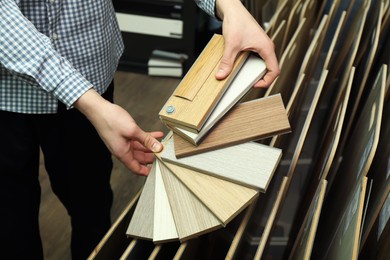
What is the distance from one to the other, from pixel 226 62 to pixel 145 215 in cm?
35

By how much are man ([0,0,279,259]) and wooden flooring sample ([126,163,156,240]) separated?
3.1 inches

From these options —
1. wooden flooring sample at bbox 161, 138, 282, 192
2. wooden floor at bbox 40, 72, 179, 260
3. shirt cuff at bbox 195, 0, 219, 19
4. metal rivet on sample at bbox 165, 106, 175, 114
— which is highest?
shirt cuff at bbox 195, 0, 219, 19

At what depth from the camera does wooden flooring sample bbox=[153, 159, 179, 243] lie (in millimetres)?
705

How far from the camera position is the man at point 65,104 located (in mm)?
797

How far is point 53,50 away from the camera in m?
0.81

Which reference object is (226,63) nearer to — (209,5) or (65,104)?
(209,5)

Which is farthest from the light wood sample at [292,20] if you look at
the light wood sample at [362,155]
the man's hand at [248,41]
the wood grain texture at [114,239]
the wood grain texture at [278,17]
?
the wood grain texture at [114,239]

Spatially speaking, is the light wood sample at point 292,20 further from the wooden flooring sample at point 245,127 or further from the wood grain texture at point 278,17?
the wooden flooring sample at point 245,127

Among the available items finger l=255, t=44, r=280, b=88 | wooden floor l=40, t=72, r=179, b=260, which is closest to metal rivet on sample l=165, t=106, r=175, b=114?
finger l=255, t=44, r=280, b=88

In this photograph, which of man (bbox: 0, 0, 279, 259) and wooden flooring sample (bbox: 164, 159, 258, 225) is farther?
man (bbox: 0, 0, 279, 259)

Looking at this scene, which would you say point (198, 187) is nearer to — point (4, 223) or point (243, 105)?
point (243, 105)

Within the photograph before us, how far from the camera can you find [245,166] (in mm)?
741

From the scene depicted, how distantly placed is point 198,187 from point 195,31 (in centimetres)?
178

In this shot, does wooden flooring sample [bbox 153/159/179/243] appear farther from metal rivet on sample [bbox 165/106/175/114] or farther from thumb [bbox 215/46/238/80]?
thumb [bbox 215/46/238/80]
